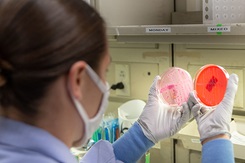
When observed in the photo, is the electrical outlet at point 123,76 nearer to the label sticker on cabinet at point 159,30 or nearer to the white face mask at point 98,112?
the label sticker on cabinet at point 159,30

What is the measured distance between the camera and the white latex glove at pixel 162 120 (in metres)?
1.13

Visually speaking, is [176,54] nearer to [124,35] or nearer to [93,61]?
[124,35]

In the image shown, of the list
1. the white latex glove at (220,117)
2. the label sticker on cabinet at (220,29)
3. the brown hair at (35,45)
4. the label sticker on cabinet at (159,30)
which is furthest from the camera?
the label sticker on cabinet at (159,30)

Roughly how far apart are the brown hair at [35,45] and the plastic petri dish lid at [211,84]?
1.86 ft

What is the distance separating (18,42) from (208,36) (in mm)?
835

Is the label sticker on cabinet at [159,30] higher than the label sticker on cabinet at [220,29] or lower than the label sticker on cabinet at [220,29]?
lower

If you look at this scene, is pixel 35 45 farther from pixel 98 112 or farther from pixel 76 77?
pixel 98 112

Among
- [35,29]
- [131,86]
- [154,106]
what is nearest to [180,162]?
[131,86]

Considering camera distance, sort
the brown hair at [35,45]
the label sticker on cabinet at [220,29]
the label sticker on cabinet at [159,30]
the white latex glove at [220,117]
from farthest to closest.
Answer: the label sticker on cabinet at [159,30], the label sticker on cabinet at [220,29], the white latex glove at [220,117], the brown hair at [35,45]

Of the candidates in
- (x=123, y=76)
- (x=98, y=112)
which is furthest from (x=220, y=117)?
(x=123, y=76)

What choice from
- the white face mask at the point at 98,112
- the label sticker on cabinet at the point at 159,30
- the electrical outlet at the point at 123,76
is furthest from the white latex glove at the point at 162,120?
the electrical outlet at the point at 123,76

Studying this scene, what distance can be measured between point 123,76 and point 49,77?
124cm

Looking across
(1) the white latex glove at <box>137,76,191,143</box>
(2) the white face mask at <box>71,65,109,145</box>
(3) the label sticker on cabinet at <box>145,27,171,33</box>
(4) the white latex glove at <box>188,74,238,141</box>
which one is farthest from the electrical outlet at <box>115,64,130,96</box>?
(2) the white face mask at <box>71,65,109,145</box>

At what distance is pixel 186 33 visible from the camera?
1.21m
